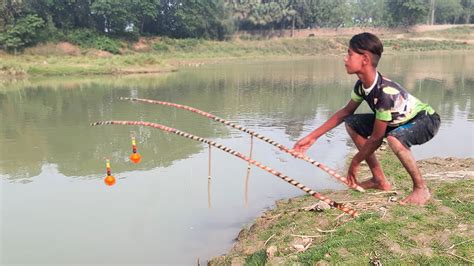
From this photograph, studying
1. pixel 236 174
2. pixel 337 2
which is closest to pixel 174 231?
pixel 236 174

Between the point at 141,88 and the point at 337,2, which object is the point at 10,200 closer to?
the point at 141,88

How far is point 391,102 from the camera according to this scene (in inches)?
167

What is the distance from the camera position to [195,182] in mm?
8758

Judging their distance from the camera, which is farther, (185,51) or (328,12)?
(328,12)

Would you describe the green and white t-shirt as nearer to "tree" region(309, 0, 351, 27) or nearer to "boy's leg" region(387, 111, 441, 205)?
"boy's leg" region(387, 111, 441, 205)

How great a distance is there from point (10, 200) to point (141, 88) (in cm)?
1762

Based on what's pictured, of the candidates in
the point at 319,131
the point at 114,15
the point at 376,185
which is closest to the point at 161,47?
the point at 114,15

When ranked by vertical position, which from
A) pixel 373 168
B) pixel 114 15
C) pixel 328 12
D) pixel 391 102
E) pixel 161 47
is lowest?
pixel 373 168

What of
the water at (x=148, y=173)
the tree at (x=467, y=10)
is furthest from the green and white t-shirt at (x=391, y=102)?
the tree at (x=467, y=10)

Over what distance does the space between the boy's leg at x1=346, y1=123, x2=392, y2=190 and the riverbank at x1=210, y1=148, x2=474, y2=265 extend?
14 cm

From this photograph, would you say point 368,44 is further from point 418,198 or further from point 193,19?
point 193,19

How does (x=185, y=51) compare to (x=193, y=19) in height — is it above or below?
below

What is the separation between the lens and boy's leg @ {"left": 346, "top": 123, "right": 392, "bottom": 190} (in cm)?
480

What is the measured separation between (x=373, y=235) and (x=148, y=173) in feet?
20.7
